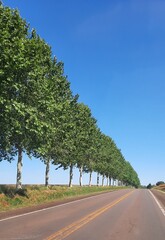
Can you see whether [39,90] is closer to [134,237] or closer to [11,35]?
[11,35]

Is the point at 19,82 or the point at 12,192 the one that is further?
the point at 12,192

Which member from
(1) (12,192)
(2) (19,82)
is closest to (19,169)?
(1) (12,192)

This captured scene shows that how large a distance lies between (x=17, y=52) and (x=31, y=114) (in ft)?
13.9

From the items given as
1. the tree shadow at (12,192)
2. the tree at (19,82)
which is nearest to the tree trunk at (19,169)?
the tree shadow at (12,192)

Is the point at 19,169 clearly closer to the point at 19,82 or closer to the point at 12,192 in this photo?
the point at 12,192

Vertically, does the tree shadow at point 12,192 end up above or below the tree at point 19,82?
below

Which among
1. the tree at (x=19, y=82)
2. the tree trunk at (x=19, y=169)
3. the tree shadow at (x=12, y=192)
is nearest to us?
the tree at (x=19, y=82)

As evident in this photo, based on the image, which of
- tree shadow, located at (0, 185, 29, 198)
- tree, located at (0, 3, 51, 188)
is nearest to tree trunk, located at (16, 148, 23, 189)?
tree shadow, located at (0, 185, 29, 198)

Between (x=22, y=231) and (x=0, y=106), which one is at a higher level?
(x=0, y=106)

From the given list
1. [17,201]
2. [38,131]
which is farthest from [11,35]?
[17,201]

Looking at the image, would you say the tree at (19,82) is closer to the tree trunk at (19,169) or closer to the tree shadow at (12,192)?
the tree shadow at (12,192)

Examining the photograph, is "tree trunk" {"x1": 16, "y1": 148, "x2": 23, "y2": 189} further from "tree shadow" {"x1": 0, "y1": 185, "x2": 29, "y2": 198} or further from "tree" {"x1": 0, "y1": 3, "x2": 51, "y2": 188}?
"tree" {"x1": 0, "y1": 3, "x2": 51, "y2": 188}

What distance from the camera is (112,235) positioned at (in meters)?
13.5

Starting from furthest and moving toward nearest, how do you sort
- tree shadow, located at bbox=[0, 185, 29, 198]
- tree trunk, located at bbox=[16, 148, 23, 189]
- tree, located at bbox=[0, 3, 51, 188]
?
tree trunk, located at bbox=[16, 148, 23, 189], tree shadow, located at bbox=[0, 185, 29, 198], tree, located at bbox=[0, 3, 51, 188]
